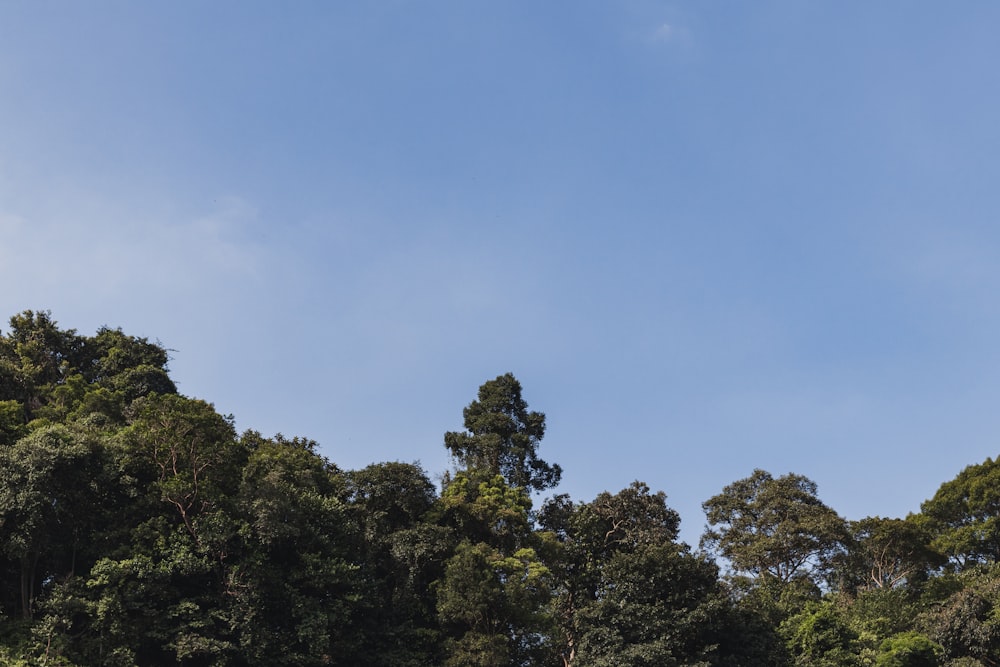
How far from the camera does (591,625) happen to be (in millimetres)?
22438

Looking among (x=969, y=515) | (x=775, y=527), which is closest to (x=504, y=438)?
(x=775, y=527)

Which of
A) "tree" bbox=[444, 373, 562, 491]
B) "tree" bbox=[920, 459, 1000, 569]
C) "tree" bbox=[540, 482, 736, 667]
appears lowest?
"tree" bbox=[540, 482, 736, 667]

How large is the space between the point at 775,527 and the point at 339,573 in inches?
875

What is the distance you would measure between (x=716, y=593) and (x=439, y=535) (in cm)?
813

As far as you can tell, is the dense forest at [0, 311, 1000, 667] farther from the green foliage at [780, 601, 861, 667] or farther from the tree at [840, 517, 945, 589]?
the tree at [840, 517, 945, 589]

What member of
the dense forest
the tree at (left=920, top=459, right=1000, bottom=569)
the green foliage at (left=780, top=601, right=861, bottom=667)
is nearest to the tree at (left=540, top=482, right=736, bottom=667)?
the dense forest

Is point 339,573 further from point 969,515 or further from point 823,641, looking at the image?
point 969,515

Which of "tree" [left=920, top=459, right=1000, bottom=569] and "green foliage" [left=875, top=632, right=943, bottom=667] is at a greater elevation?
"tree" [left=920, top=459, right=1000, bottom=569]

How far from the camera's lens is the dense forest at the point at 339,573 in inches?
741

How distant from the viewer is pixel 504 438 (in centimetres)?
3444

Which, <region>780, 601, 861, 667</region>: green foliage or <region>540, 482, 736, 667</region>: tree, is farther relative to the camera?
<region>780, 601, 861, 667</region>: green foliage

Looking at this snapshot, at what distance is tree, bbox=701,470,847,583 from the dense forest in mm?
2998

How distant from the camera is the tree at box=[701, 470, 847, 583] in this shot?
34.9 meters

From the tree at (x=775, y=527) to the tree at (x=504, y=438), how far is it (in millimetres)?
8932
